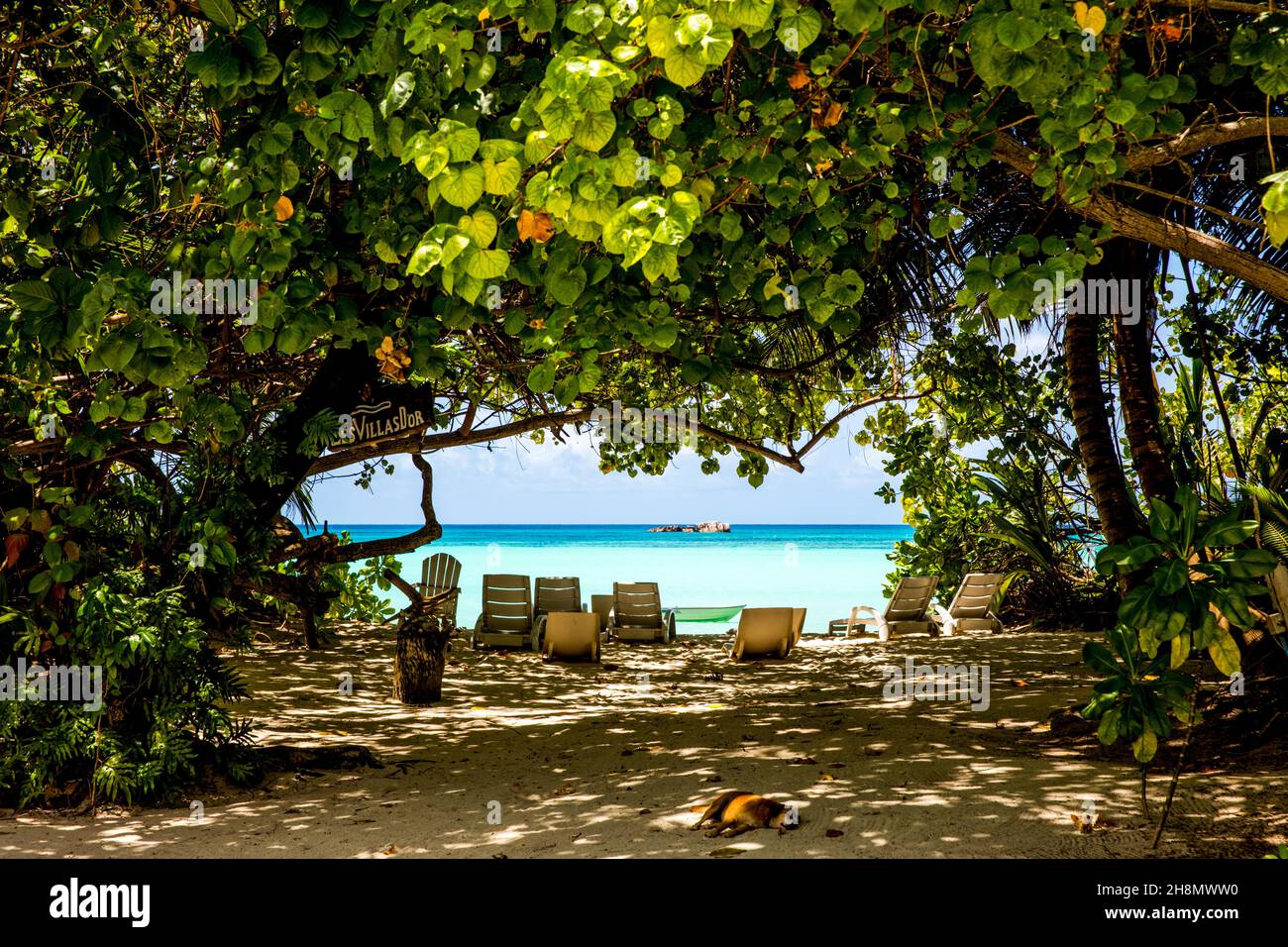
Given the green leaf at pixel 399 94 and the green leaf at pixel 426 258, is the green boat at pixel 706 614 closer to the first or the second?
the green leaf at pixel 399 94

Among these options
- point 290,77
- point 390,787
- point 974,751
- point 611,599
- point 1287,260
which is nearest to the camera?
→ point 290,77

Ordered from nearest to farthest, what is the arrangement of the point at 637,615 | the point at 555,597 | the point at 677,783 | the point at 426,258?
the point at 426,258 < the point at 677,783 < the point at 555,597 < the point at 637,615

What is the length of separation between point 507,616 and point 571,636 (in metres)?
1.42

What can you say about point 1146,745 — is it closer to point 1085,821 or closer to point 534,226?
point 1085,821

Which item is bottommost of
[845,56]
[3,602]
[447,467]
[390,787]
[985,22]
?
[390,787]

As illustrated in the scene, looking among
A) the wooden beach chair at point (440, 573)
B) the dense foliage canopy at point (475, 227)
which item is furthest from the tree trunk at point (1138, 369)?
the wooden beach chair at point (440, 573)

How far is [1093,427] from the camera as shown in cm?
710

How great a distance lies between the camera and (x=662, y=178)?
2434mm

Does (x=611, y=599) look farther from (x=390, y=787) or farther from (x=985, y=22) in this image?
(x=985, y=22)

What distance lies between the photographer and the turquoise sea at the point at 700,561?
4369 cm

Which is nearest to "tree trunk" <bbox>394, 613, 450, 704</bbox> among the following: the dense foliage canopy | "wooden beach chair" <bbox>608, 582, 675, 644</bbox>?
the dense foliage canopy

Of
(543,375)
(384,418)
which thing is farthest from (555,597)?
(543,375)
